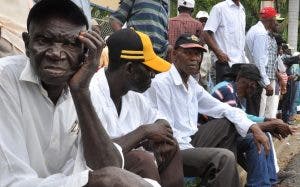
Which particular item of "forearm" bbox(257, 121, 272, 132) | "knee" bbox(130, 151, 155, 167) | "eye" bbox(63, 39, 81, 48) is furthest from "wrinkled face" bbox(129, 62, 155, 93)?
"forearm" bbox(257, 121, 272, 132)

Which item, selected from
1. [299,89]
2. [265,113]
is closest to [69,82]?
[265,113]

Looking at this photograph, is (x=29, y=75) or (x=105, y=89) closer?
(x=29, y=75)

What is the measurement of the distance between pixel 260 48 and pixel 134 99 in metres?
4.40

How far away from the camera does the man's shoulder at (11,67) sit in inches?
88.9

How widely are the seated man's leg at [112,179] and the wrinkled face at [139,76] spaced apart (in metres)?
1.20

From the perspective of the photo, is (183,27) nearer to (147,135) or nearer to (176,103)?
(176,103)

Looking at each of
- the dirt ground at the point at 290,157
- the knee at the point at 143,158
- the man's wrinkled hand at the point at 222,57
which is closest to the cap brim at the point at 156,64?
the knee at the point at 143,158

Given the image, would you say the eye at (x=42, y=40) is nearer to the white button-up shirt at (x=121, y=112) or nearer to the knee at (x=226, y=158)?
the white button-up shirt at (x=121, y=112)

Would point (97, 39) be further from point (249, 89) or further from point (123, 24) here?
point (249, 89)

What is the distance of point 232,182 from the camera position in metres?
4.04

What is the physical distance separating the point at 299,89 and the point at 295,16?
13.8 ft

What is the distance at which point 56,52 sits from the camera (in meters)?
2.32

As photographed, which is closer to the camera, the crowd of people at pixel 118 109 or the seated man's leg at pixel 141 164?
the crowd of people at pixel 118 109

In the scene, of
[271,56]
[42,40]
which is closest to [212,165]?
[42,40]
